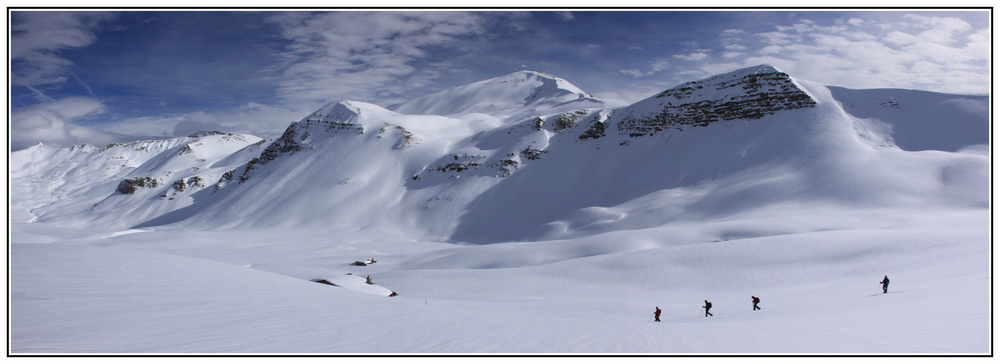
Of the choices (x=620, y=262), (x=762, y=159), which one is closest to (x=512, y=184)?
(x=762, y=159)

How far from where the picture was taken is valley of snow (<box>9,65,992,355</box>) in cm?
1012

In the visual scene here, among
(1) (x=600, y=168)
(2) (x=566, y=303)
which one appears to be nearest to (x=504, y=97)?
(1) (x=600, y=168)

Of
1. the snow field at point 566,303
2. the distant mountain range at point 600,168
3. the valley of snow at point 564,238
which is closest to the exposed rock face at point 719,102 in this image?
the distant mountain range at point 600,168

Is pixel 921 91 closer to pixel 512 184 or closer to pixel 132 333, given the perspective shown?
pixel 512 184

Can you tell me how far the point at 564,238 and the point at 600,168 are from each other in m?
22.9

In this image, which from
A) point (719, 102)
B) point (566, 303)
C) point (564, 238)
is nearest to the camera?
point (566, 303)

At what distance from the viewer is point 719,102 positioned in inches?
2857

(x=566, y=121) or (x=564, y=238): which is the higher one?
(x=566, y=121)

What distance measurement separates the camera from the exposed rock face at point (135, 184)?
111 m

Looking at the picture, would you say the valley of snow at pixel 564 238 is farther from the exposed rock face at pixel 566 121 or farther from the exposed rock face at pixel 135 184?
the exposed rock face at pixel 135 184

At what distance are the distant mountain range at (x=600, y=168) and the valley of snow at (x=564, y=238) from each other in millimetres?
410

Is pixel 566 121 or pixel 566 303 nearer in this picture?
pixel 566 303

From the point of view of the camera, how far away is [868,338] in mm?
9680

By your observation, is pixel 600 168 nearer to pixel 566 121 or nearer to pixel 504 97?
pixel 566 121
